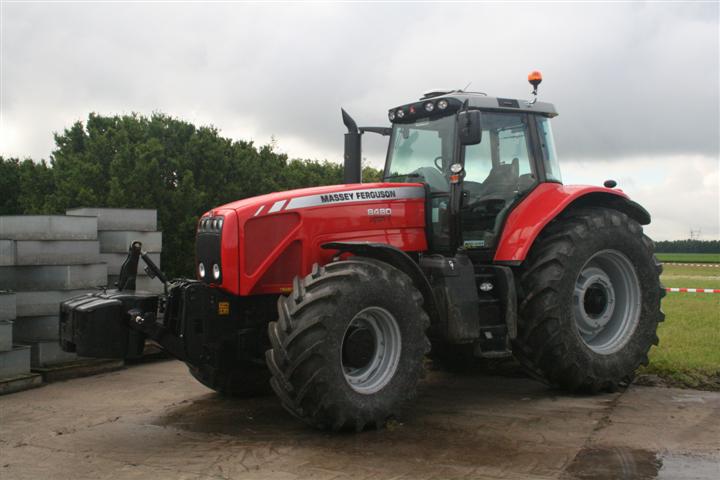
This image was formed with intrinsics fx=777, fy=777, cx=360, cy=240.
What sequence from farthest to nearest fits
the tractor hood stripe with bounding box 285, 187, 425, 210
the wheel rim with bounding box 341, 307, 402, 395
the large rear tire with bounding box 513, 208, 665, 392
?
the large rear tire with bounding box 513, 208, 665, 392 < the tractor hood stripe with bounding box 285, 187, 425, 210 < the wheel rim with bounding box 341, 307, 402, 395

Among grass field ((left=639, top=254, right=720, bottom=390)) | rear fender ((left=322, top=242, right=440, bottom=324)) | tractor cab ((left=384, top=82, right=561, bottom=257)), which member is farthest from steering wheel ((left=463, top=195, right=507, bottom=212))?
grass field ((left=639, top=254, right=720, bottom=390))

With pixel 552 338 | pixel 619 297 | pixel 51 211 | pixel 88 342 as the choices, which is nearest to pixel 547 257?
pixel 552 338

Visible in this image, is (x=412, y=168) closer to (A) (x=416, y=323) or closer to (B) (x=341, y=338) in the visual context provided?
(A) (x=416, y=323)

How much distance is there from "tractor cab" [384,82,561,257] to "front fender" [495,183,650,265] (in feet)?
0.30

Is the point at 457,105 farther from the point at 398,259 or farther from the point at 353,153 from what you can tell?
the point at 398,259

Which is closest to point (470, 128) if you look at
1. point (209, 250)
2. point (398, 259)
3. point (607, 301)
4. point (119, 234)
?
point (398, 259)

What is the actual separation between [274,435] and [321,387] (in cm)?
66

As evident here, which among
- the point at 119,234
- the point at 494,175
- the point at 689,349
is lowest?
the point at 689,349

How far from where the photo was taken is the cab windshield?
7273 millimetres

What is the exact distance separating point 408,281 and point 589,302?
7.79ft

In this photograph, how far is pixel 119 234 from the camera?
1009 centimetres

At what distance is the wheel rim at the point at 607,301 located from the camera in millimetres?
7660

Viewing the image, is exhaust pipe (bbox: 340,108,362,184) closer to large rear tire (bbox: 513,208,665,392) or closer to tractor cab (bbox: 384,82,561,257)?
tractor cab (bbox: 384,82,561,257)

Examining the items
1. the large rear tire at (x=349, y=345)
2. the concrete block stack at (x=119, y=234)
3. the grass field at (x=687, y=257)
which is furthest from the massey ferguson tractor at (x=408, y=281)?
the grass field at (x=687, y=257)
